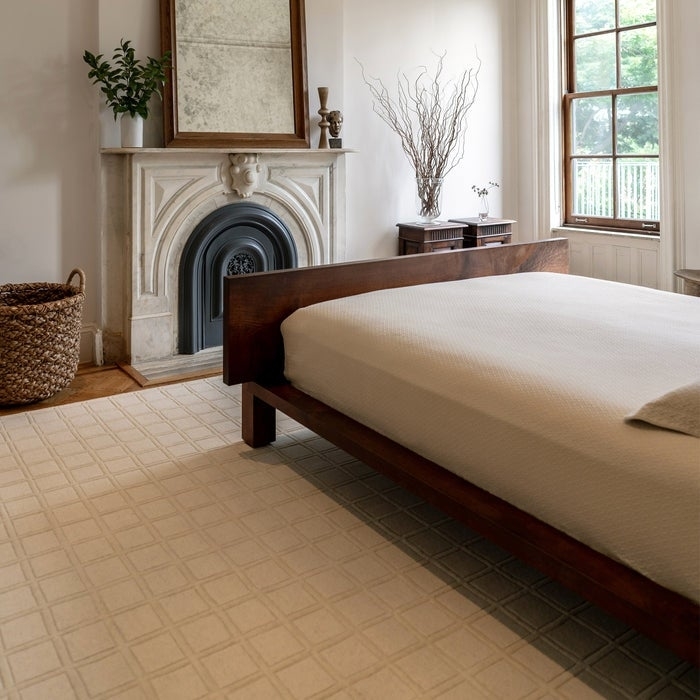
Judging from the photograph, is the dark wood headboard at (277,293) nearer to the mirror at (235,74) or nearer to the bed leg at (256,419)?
the bed leg at (256,419)

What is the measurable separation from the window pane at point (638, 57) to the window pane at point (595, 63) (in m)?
0.08

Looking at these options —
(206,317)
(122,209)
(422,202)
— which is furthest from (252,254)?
(422,202)

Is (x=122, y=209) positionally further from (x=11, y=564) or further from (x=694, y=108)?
(x=694, y=108)

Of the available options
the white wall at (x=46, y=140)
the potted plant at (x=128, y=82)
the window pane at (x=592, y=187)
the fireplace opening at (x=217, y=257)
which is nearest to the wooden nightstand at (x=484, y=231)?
the window pane at (x=592, y=187)

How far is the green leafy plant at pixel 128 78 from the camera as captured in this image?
364 centimetres

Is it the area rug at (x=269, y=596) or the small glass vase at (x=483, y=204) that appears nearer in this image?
the area rug at (x=269, y=596)

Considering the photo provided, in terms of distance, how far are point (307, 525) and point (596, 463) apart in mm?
1008

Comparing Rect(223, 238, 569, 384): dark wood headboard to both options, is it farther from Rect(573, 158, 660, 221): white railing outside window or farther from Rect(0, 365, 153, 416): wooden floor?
Rect(573, 158, 660, 221): white railing outside window

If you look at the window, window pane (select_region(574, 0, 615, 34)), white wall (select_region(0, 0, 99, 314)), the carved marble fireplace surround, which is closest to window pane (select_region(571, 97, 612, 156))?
the window

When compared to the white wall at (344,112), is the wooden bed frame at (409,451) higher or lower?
lower

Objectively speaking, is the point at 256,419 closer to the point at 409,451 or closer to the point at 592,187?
the point at 409,451

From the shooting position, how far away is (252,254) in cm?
436

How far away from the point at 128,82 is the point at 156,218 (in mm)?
699

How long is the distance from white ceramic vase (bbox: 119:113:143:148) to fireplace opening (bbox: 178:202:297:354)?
58cm
